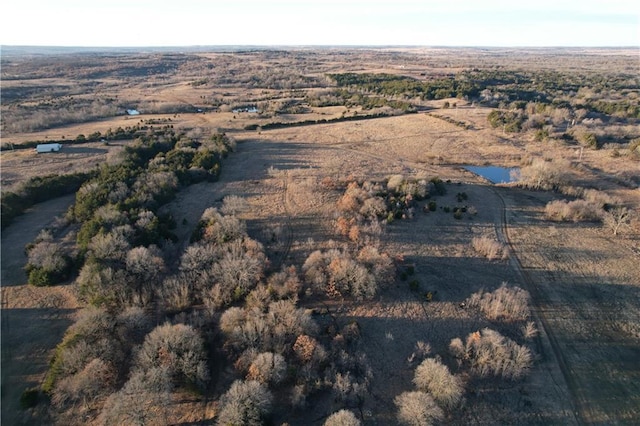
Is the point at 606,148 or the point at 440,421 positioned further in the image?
the point at 606,148

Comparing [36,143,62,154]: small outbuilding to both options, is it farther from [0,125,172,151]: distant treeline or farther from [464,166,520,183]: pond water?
[464,166,520,183]: pond water

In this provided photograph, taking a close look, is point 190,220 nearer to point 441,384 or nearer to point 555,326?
point 441,384

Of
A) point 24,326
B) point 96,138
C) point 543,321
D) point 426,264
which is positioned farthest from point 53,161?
point 543,321

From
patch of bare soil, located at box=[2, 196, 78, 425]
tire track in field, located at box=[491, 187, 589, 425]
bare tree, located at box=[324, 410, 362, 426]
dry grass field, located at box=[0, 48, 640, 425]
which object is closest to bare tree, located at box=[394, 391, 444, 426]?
dry grass field, located at box=[0, 48, 640, 425]

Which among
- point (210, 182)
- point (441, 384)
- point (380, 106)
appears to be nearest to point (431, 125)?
point (380, 106)

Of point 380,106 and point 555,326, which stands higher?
point 380,106

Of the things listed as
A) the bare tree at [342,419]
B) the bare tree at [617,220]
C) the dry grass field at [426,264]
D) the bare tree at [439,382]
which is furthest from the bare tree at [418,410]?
the bare tree at [617,220]

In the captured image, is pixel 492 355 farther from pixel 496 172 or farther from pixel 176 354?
pixel 496 172
